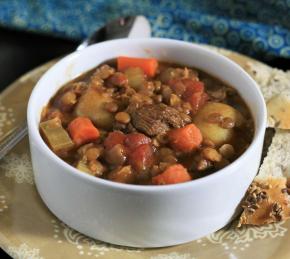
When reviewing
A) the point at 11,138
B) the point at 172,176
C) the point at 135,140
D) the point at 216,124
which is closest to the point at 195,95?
the point at 216,124

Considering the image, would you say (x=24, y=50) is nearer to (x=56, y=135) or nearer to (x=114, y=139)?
(x=56, y=135)

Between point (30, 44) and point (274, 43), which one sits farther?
point (30, 44)

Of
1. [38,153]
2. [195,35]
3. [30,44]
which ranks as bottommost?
[30,44]

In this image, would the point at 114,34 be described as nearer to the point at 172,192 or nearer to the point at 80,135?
the point at 80,135

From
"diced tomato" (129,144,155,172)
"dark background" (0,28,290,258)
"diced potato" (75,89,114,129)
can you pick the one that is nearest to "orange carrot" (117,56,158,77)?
"diced potato" (75,89,114,129)

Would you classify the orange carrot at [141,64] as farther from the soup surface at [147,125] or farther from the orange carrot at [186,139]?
the orange carrot at [186,139]

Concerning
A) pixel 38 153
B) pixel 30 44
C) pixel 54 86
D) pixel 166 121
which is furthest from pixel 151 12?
pixel 38 153

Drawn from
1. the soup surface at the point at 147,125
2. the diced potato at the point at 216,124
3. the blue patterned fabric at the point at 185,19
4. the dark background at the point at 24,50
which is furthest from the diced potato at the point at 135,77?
the dark background at the point at 24,50

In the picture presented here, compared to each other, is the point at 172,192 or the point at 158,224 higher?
the point at 172,192

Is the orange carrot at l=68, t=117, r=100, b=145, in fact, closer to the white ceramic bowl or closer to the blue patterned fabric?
the white ceramic bowl
